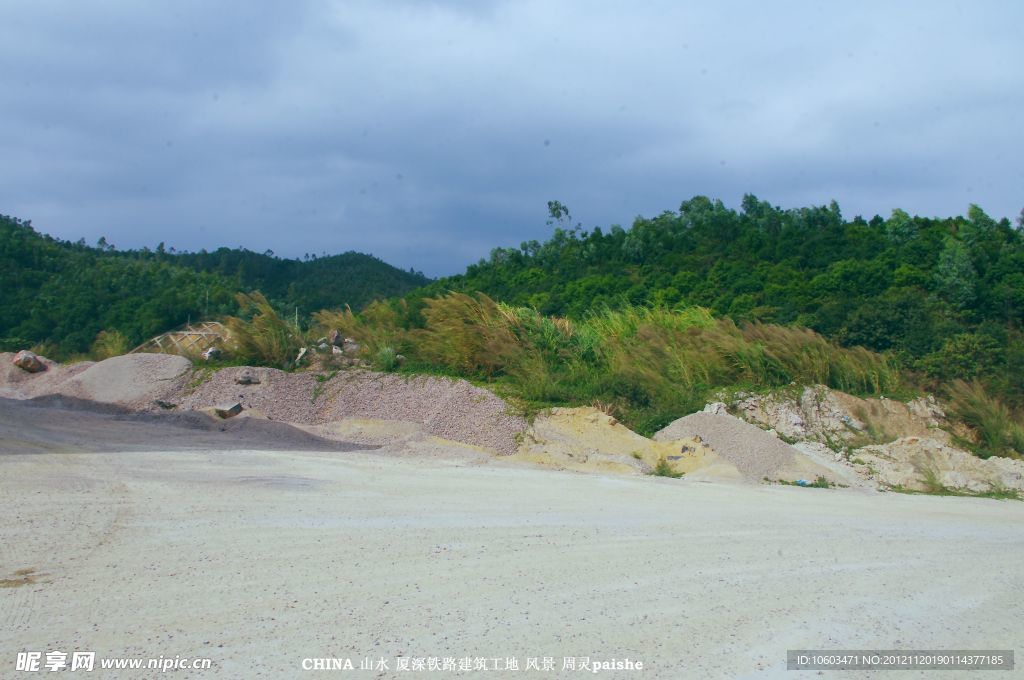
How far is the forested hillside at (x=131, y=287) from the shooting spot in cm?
3778

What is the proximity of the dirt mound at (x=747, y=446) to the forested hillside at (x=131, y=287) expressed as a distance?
2673 centimetres

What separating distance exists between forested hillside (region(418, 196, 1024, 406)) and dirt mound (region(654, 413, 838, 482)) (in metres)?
6.35

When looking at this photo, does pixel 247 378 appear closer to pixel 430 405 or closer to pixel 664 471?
pixel 430 405

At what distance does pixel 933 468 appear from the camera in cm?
1470

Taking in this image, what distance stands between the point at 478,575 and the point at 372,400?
13695 millimetres

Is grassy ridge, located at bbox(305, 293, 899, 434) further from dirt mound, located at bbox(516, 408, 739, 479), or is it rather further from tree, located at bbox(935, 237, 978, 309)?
tree, located at bbox(935, 237, 978, 309)

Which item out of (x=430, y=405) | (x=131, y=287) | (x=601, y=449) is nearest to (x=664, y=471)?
(x=601, y=449)

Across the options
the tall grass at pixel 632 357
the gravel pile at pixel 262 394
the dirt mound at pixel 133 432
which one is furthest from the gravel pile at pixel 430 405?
the dirt mound at pixel 133 432

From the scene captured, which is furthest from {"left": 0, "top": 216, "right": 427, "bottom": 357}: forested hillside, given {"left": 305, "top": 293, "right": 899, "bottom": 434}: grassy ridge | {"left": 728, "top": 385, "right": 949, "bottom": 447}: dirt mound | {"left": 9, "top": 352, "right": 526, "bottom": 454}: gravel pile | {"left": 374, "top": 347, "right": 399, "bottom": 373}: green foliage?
{"left": 728, "top": 385, "right": 949, "bottom": 447}: dirt mound

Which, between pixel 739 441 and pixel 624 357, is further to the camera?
pixel 624 357

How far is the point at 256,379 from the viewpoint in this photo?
21.7m

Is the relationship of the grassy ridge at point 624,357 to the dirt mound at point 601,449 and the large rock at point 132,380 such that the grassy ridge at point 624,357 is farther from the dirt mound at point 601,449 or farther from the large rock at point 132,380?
the large rock at point 132,380

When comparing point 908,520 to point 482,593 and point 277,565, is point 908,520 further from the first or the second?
point 277,565

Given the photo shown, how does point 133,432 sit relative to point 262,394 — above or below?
below
